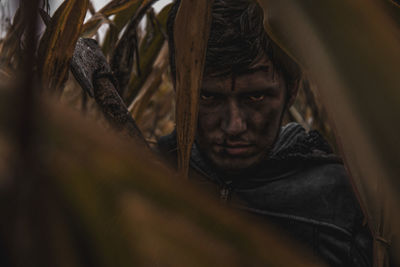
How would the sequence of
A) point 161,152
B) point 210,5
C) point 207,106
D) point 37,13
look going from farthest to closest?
point 161,152 → point 207,106 → point 210,5 → point 37,13

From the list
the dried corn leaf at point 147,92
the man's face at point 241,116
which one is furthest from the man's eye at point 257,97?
the dried corn leaf at point 147,92

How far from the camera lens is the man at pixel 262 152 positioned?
21.6 inches

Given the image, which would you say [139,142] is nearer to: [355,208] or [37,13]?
[37,13]

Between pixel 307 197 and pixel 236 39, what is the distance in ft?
0.88

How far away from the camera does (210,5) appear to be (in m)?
0.32

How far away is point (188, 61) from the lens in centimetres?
32

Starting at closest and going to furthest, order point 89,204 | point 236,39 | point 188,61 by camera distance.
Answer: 1. point 89,204
2. point 188,61
3. point 236,39

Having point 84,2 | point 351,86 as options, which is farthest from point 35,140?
point 84,2

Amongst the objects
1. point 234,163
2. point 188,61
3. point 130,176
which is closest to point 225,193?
point 234,163

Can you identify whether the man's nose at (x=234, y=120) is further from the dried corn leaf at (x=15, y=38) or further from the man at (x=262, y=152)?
the dried corn leaf at (x=15, y=38)

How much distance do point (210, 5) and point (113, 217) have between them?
0.23 meters

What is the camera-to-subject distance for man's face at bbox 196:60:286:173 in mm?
558

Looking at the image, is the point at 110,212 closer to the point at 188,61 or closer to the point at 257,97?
the point at 188,61

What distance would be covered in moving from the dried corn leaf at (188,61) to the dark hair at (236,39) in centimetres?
22
